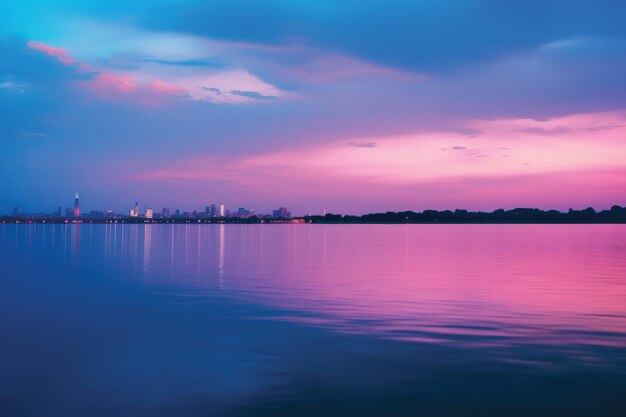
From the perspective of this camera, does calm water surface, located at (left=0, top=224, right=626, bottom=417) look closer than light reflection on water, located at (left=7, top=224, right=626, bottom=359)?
Yes

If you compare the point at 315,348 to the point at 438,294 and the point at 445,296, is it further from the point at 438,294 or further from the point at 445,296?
the point at 438,294

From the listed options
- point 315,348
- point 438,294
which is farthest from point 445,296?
point 315,348

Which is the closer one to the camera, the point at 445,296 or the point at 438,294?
the point at 445,296

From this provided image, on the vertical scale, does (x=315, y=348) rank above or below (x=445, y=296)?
below

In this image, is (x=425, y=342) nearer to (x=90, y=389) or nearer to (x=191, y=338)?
(x=191, y=338)

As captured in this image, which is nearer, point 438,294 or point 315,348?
point 315,348

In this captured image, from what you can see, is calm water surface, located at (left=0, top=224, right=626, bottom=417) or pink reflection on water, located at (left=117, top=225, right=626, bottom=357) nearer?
calm water surface, located at (left=0, top=224, right=626, bottom=417)

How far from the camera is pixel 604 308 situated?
80.1ft

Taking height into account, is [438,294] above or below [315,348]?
above

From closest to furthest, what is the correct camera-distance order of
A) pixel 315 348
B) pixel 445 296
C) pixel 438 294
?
pixel 315 348
pixel 445 296
pixel 438 294

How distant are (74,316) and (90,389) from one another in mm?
11165

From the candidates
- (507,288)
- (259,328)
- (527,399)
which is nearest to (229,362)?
(259,328)

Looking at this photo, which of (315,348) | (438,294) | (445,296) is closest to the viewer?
(315,348)

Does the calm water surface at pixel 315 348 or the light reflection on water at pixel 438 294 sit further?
the light reflection on water at pixel 438 294
